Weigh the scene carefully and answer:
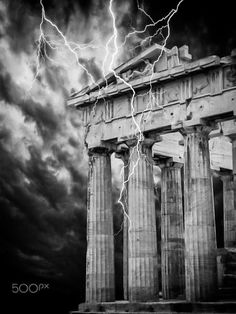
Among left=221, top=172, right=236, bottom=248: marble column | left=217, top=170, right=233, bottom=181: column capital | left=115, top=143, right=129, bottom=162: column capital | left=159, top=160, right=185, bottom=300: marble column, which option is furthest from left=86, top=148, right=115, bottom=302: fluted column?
left=221, top=172, right=236, bottom=248: marble column

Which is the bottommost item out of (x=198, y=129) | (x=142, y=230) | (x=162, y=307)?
(x=162, y=307)

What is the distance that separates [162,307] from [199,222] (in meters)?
5.23

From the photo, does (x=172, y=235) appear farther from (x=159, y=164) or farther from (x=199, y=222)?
(x=199, y=222)

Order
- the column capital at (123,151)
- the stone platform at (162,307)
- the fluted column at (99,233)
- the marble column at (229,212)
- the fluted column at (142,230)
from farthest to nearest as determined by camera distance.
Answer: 1. the marble column at (229,212)
2. the column capital at (123,151)
3. the fluted column at (99,233)
4. the fluted column at (142,230)
5. the stone platform at (162,307)

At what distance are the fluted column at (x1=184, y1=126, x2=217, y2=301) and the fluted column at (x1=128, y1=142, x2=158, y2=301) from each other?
3189 millimetres

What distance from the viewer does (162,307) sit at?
3581 centimetres

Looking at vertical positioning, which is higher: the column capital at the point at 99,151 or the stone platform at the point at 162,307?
the column capital at the point at 99,151

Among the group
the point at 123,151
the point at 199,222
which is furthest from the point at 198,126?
the point at 123,151

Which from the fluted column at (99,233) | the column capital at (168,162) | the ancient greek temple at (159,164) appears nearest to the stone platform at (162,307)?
the ancient greek temple at (159,164)

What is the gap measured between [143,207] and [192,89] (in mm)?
7933

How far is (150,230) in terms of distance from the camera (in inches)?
1547

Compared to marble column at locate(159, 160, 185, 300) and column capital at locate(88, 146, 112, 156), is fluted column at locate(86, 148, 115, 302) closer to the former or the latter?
column capital at locate(88, 146, 112, 156)

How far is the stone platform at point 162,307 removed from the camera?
33.4 metres

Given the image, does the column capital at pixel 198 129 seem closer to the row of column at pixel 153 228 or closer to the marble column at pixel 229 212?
the row of column at pixel 153 228
